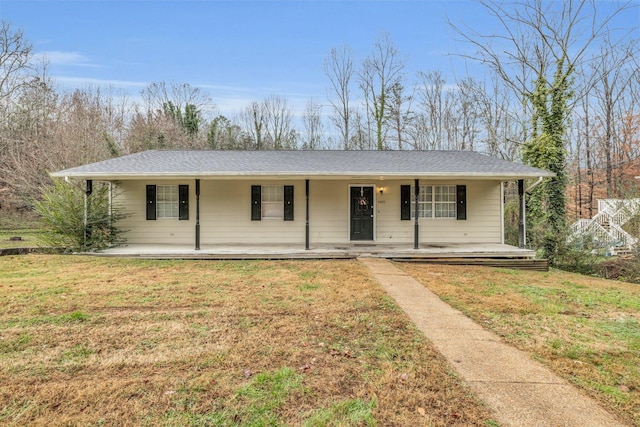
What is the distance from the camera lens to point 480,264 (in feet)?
30.6

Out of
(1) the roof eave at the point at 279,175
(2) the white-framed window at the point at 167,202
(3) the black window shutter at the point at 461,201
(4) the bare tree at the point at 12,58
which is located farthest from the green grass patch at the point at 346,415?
(4) the bare tree at the point at 12,58

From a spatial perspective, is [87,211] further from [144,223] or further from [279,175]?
[279,175]

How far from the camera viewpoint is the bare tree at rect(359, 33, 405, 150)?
23641mm

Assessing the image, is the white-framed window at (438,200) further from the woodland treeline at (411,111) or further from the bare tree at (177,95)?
the bare tree at (177,95)

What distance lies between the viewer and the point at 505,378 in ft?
9.85

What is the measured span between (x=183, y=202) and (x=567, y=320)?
10194mm

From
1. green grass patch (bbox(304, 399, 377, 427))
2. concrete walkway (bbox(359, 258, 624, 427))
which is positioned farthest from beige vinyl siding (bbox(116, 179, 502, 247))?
green grass patch (bbox(304, 399, 377, 427))

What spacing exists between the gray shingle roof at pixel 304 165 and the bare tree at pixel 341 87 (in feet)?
41.1

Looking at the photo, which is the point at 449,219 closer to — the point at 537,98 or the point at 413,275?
the point at 413,275

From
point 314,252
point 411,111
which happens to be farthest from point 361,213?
point 411,111

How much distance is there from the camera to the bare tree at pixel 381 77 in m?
23.6

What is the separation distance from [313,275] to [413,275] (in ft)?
7.20

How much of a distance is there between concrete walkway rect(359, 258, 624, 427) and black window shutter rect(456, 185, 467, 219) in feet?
22.8

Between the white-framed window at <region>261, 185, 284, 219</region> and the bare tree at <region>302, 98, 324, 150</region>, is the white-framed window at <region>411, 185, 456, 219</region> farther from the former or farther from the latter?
the bare tree at <region>302, 98, 324, 150</region>
